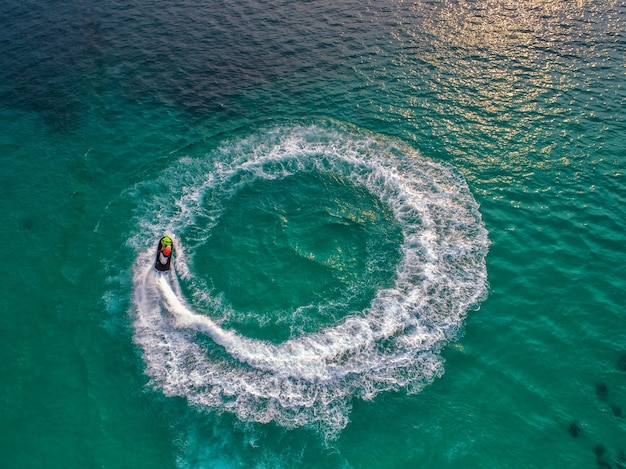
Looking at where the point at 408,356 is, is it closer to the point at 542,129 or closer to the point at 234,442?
the point at 234,442

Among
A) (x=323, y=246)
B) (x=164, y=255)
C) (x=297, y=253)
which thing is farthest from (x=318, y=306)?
(x=164, y=255)

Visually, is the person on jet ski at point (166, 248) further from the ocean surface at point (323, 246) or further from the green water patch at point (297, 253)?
the green water patch at point (297, 253)

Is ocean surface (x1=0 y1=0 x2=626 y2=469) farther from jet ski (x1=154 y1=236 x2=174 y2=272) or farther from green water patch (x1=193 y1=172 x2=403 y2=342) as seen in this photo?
jet ski (x1=154 y1=236 x2=174 y2=272)

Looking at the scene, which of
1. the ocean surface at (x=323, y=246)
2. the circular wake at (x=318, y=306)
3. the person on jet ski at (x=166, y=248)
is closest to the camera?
the ocean surface at (x=323, y=246)

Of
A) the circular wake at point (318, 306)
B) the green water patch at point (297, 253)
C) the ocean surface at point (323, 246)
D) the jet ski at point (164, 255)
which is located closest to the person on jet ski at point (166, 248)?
the jet ski at point (164, 255)

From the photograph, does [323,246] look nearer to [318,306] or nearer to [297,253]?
[297,253]

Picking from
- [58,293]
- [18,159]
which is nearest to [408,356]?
[58,293]
